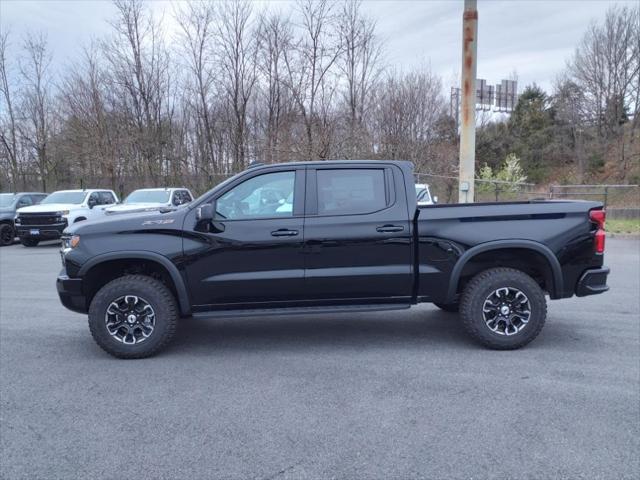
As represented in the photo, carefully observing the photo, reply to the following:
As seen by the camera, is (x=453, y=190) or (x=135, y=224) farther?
(x=453, y=190)

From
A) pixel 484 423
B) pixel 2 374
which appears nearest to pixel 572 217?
pixel 484 423

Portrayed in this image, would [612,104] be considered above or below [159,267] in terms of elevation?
above

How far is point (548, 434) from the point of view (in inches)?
121

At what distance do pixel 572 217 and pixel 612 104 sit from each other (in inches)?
1158

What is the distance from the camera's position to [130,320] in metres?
4.60

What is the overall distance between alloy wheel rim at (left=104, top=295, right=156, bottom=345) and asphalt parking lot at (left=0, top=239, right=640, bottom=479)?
0.27m

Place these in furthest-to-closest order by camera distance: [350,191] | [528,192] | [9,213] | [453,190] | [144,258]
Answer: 1. [528,192]
2. [453,190]
3. [9,213]
4. [350,191]
5. [144,258]

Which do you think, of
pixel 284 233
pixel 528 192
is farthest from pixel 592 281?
pixel 528 192

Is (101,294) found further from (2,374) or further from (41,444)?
(41,444)

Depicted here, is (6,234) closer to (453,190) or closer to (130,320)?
(130,320)

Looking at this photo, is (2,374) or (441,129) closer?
(2,374)

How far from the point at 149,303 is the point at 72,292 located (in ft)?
2.67

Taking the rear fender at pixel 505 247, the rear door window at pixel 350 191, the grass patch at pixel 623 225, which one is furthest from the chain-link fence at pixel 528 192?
the rear door window at pixel 350 191

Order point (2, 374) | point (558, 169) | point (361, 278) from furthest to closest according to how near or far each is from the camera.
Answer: point (558, 169) < point (361, 278) < point (2, 374)
